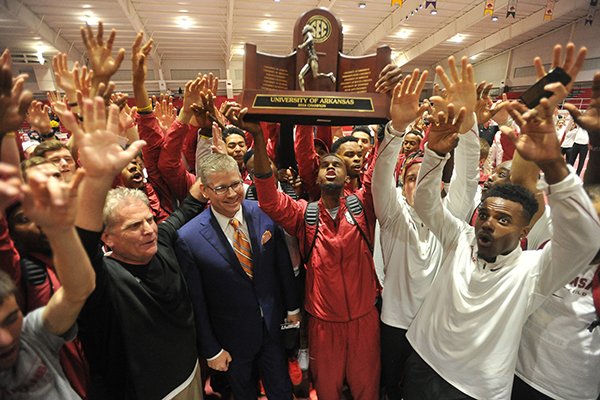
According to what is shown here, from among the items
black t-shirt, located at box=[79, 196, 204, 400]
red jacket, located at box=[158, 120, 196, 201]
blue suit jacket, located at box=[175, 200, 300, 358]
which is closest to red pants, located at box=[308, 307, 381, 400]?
blue suit jacket, located at box=[175, 200, 300, 358]

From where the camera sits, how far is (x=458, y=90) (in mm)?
1759

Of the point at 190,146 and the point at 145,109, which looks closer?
the point at 145,109

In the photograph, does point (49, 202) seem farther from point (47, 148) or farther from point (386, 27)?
point (386, 27)

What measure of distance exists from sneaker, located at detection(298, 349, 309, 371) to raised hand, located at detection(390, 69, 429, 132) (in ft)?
6.07

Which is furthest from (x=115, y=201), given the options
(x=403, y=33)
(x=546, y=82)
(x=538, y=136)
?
(x=403, y=33)

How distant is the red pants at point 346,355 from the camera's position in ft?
7.14

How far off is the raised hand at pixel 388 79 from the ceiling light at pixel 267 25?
40.7 feet

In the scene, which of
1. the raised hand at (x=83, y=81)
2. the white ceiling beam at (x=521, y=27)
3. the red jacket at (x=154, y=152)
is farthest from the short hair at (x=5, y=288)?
the white ceiling beam at (x=521, y=27)

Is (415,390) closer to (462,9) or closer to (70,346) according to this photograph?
(70,346)

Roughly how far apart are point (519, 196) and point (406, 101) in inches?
31.3

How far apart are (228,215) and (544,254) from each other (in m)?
1.75

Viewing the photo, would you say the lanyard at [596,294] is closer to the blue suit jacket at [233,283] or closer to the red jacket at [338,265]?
the red jacket at [338,265]

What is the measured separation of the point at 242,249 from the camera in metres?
2.11

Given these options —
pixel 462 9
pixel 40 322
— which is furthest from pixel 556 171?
pixel 462 9
